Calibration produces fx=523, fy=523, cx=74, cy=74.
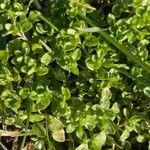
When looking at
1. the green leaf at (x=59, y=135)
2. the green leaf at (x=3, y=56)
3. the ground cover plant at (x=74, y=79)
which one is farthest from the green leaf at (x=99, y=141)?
the green leaf at (x=3, y=56)

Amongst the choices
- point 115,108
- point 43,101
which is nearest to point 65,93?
point 43,101

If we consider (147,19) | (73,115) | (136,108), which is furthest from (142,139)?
(147,19)

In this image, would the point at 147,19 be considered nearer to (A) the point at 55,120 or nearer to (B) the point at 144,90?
(B) the point at 144,90

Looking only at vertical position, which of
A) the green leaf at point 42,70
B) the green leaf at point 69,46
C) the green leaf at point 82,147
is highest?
the green leaf at point 69,46

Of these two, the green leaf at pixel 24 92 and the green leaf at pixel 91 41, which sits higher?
the green leaf at pixel 91 41

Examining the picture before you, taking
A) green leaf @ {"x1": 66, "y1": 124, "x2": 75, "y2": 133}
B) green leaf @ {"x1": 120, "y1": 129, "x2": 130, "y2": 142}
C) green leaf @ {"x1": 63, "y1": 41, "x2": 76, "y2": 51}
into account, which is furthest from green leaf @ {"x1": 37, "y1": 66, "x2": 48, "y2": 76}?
green leaf @ {"x1": 120, "y1": 129, "x2": 130, "y2": 142}

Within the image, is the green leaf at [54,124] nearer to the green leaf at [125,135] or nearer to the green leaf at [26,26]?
the green leaf at [125,135]
